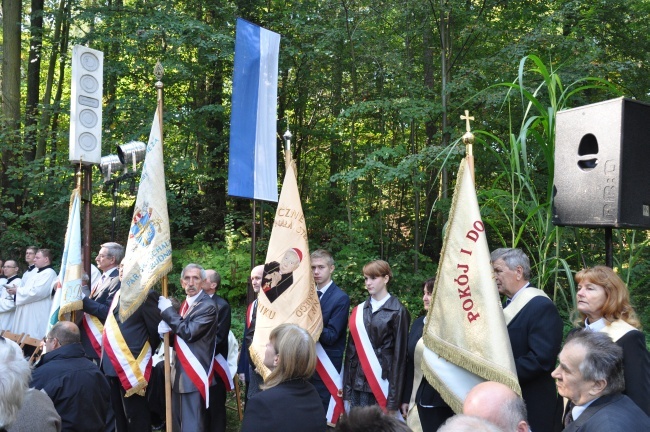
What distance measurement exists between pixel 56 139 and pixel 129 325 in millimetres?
8532

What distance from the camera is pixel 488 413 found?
2.40 metres

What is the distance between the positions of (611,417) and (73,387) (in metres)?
2.95

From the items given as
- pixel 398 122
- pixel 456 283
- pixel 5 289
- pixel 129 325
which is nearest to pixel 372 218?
pixel 398 122

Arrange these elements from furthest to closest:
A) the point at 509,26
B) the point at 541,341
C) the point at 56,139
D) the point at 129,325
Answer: the point at 56,139
the point at 509,26
the point at 129,325
the point at 541,341

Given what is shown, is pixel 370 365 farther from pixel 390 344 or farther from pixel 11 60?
pixel 11 60

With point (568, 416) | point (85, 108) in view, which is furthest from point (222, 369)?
point (568, 416)

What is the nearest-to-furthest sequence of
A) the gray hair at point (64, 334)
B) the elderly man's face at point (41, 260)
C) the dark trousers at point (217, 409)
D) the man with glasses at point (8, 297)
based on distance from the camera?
the gray hair at point (64, 334), the dark trousers at point (217, 409), the elderly man's face at point (41, 260), the man with glasses at point (8, 297)

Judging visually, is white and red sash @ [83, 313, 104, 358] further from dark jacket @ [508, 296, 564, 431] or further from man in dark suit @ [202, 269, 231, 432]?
dark jacket @ [508, 296, 564, 431]

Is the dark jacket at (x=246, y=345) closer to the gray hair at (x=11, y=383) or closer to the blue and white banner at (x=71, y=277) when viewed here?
the blue and white banner at (x=71, y=277)

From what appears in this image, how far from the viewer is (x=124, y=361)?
5.77m

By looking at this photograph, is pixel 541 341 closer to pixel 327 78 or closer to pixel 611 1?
pixel 611 1

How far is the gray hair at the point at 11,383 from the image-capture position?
2764 mm

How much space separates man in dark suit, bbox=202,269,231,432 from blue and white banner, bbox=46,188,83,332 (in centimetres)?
120

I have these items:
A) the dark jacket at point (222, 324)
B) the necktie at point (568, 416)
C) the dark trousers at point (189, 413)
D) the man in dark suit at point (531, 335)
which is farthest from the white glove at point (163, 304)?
the necktie at point (568, 416)
